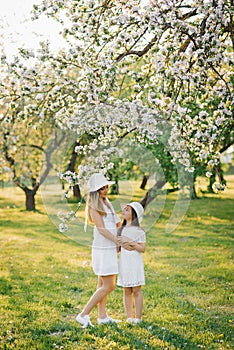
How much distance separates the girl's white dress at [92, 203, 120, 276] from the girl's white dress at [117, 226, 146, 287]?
116 millimetres

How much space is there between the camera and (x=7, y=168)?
20203 mm

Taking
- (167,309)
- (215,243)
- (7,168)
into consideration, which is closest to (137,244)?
(167,309)

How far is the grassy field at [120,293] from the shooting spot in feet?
19.1

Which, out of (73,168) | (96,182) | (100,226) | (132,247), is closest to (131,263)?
(132,247)

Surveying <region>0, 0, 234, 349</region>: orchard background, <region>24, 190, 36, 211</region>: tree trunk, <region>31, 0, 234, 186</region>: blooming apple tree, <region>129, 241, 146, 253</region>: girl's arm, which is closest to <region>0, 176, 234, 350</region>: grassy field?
<region>0, 0, 234, 349</region>: orchard background

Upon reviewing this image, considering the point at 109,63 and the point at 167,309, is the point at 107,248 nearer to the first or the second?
the point at 167,309

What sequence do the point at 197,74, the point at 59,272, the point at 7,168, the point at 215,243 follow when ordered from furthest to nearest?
the point at 7,168
the point at 215,243
the point at 59,272
the point at 197,74

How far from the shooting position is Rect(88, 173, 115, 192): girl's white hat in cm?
607

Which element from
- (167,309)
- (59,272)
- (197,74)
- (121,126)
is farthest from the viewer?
(59,272)

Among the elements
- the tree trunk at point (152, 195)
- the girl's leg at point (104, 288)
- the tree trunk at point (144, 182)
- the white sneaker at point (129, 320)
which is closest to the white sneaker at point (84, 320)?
the girl's leg at point (104, 288)

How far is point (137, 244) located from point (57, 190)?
127cm

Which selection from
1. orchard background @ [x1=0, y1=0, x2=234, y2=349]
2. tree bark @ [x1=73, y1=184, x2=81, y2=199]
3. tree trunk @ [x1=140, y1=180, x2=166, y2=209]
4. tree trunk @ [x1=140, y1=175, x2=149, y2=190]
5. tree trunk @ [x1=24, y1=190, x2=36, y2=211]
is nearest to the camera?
orchard background @ [x1=0, y1=0, x2=234, y2=349]

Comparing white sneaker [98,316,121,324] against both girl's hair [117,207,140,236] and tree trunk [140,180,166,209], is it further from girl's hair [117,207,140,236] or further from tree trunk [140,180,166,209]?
tree trunk [140,180,166,209]

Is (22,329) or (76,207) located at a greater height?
(76,207)
